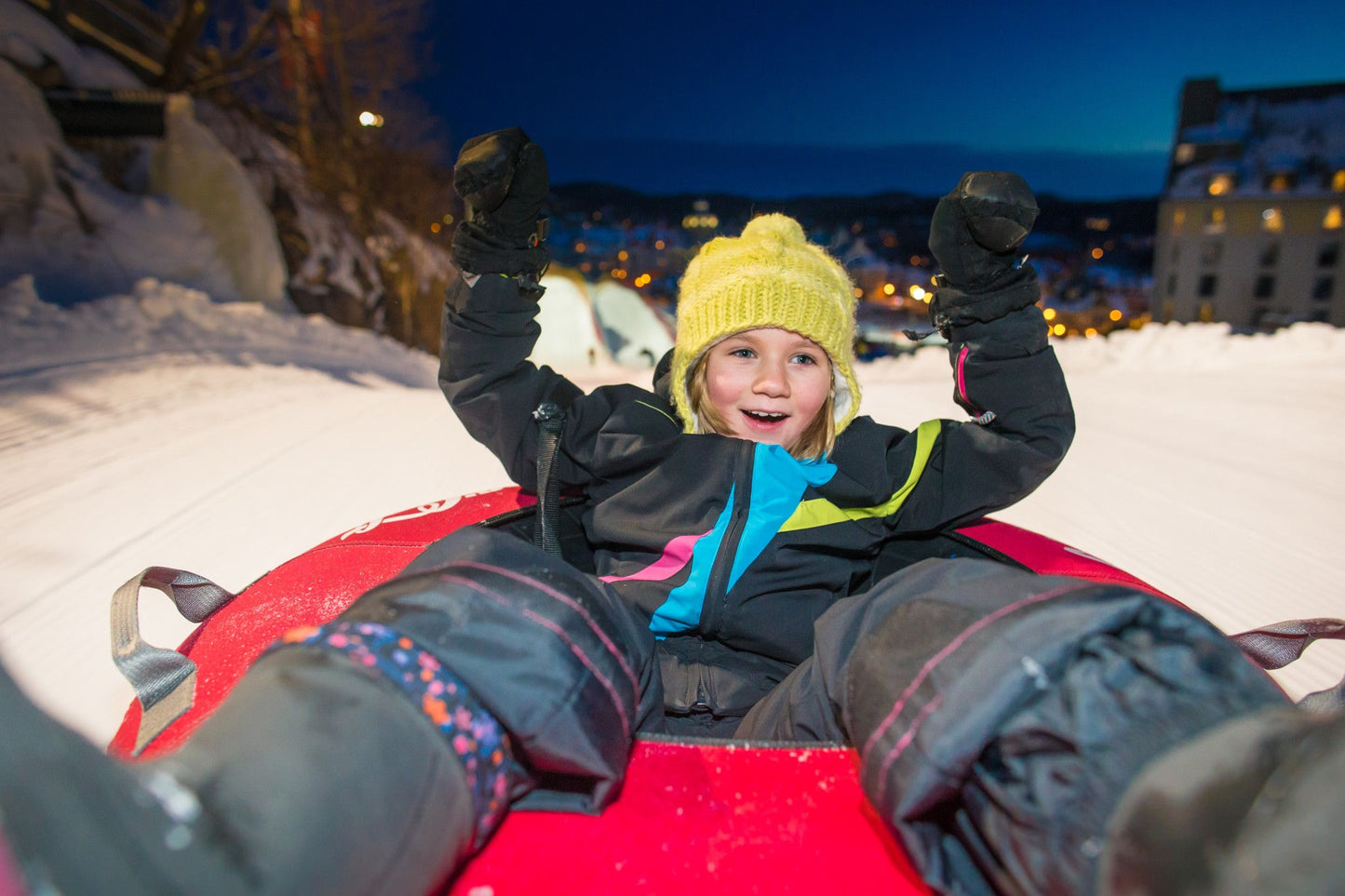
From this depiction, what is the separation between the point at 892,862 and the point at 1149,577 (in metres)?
1.66

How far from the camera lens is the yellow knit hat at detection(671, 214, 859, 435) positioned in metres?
1.47

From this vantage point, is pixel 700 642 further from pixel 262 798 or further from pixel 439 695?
pixel 262 798

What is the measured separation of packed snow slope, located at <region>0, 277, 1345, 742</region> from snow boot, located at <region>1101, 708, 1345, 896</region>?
35.2 inches

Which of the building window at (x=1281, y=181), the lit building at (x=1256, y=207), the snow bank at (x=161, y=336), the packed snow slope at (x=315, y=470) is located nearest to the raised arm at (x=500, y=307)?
the packed snow slope at (x=315, y=470)

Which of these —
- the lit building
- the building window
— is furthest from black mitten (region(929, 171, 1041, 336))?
the building window

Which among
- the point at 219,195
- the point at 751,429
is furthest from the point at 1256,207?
the point at 751,429

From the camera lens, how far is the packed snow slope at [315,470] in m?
1.89

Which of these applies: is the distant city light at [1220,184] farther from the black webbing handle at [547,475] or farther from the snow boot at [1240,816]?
the snow boot at [1240,816]

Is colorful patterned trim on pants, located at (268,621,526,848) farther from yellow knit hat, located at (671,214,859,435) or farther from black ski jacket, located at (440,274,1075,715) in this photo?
yellow knit hat, located at (671,214,859,435)

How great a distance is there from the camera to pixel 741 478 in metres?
1.32

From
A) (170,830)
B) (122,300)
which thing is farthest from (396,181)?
Result: (170,830)

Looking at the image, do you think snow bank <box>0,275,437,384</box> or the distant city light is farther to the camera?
the distant city light

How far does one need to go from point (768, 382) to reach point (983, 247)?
1.50 ft

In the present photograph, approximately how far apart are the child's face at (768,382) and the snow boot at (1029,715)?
2.13ft
